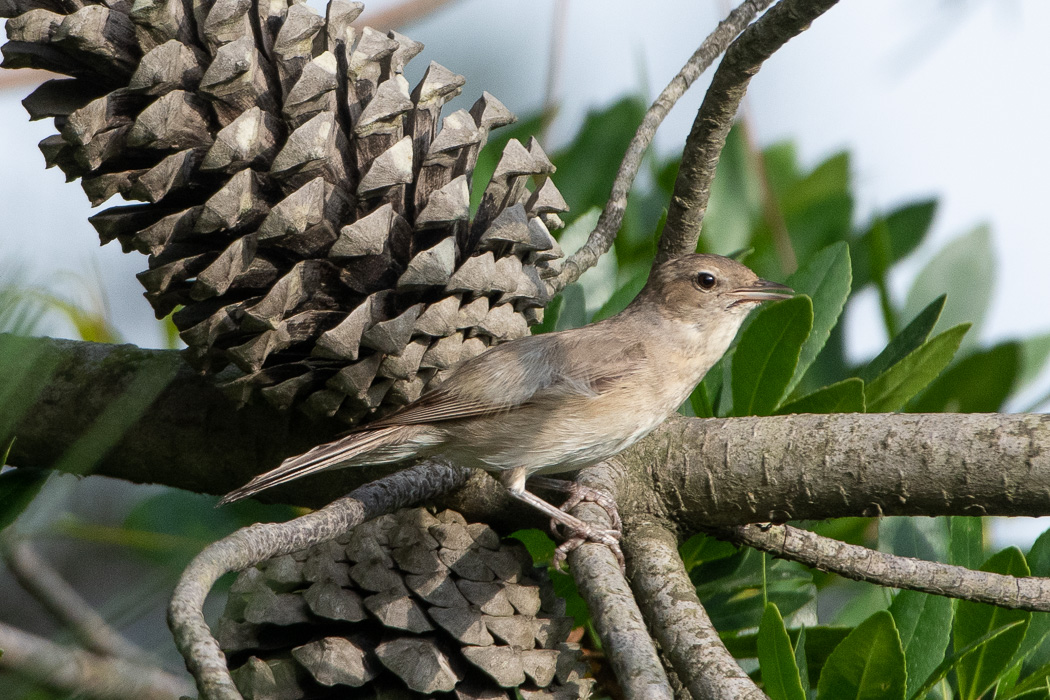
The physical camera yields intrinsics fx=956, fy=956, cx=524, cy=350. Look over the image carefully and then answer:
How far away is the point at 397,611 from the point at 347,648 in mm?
106

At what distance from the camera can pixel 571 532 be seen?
1789 mm

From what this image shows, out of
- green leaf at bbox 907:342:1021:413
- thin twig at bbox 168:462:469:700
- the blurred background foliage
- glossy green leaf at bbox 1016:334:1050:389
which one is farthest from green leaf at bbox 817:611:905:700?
glossy green leaf at bbox 1016:334:1050:389

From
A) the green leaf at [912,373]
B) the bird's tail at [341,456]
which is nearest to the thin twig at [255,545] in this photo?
the bird's tail at [341,456]

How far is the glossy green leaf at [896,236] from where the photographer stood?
8.23ft

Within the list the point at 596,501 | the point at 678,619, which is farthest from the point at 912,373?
the point at 678,619

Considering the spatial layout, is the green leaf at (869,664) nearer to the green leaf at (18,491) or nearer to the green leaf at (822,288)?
the green leaf at (822,288)

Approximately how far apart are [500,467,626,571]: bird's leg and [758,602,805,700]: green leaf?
364mm

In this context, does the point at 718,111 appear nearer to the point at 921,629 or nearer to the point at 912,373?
the point at 912,373

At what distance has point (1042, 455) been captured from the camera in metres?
1.47

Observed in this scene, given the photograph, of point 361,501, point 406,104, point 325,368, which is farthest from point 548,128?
point 361,501

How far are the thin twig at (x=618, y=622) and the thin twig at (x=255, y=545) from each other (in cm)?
32

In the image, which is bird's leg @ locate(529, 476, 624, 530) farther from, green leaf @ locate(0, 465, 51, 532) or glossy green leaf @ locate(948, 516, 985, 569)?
green leaf @ locate(0, 465, 51, 532)

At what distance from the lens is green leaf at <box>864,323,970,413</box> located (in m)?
1.84

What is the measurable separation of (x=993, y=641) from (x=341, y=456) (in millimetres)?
1258
